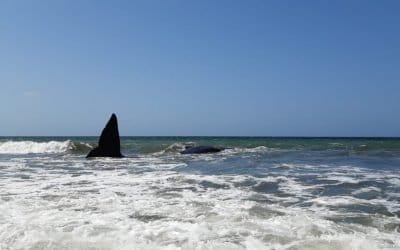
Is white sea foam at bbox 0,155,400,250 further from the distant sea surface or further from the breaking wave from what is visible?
the breaking wave

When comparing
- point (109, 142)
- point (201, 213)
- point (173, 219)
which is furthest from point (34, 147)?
point (173, 219)

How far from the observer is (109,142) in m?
22.0

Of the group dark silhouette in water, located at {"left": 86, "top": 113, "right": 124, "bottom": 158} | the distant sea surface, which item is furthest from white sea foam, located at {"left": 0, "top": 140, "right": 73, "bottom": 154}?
the distant sea surface

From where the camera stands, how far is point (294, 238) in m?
5.44

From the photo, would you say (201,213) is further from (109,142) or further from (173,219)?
(109,142)

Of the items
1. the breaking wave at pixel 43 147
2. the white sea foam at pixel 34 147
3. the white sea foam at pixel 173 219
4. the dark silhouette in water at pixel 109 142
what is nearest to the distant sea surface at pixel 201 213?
the white sea foam at pixel 173 219

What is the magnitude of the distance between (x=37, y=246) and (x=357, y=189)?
704 centimetres

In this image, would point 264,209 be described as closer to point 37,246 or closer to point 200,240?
point 200,240

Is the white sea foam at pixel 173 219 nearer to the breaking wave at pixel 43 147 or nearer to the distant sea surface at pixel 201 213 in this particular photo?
the distant sea surface at pixel 201 213

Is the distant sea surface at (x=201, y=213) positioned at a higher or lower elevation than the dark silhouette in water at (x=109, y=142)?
lower

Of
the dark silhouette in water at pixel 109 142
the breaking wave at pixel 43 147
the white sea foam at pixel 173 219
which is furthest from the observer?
the breaking wave at pixel 43 147

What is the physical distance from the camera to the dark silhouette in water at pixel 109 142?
21.7 metres

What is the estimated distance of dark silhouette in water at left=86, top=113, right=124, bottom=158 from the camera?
71.2 feet

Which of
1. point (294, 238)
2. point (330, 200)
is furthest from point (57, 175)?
point (294, 238)
